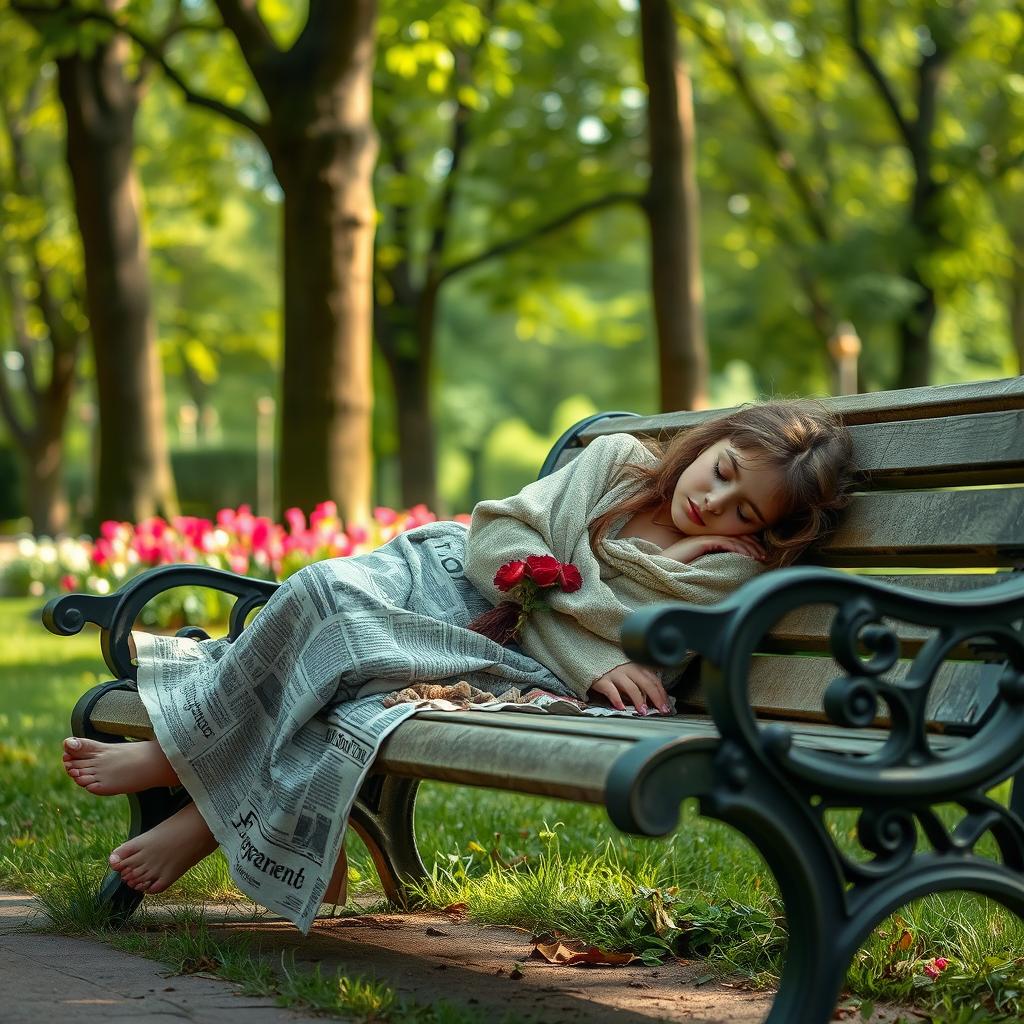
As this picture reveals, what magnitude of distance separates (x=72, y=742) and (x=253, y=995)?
77 cm

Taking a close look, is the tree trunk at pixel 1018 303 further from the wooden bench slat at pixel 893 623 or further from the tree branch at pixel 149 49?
the wooden bench slat at pixel 893 623

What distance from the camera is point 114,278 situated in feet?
41.4

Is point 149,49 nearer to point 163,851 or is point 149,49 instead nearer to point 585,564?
point 585,564

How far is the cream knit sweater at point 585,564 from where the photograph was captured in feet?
10.9

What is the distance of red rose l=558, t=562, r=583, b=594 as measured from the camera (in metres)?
3.35

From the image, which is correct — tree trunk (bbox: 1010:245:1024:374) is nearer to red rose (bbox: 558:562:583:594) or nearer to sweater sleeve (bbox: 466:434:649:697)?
sweater sleeve (bbox: 466:434:649:697)

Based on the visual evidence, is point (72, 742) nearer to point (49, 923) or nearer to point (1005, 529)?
point (49, 923)

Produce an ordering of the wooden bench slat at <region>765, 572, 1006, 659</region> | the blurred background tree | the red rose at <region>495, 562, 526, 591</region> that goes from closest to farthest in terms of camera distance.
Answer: the wooden bench slat at <region>765, 572, 1006, 659</region> < the red rose at <region>495, 562, 526, 591</region> < the blurred background tree

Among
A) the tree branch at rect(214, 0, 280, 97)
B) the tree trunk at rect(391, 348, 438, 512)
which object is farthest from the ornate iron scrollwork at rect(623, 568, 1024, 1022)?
the tree trunk at rect(391, 348, 438, 512)

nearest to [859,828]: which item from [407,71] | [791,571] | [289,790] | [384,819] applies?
[791,571]

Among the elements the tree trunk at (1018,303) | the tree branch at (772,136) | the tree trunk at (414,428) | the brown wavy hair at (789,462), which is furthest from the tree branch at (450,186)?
the brown wavy hair at (789,462)

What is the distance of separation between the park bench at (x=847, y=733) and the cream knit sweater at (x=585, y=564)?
0.27 metres

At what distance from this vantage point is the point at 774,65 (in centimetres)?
1998

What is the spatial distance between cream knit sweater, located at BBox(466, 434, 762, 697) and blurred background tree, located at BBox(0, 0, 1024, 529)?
578 centimetres
